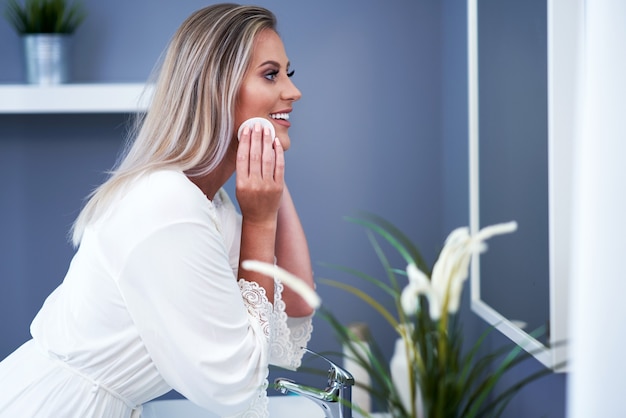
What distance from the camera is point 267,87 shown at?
1335 millimetres

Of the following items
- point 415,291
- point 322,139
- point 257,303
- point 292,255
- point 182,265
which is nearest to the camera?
point 415,291

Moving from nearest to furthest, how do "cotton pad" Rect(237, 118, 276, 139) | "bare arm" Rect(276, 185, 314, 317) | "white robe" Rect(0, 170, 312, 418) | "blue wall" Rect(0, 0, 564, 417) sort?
"white robe" Rect(0, 170, 312, 418)
"cotton pad" Rect(237, 118, 276, 139)
"bare arm" Rect(276, 185, 314, 317)
"blue wall" Rect(0, 0, 564, 417)

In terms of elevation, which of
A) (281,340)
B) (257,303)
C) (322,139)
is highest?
(322,139)

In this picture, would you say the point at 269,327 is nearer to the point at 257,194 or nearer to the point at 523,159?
the point at 257,194

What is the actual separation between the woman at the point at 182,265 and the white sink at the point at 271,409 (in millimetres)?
116

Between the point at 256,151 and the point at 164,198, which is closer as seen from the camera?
the point at 164,198

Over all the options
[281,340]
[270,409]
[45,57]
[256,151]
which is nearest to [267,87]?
[256,151]

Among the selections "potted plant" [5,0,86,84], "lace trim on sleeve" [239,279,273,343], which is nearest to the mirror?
"lace trim on sleeve" [239,279,273,343]

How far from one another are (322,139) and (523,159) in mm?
738

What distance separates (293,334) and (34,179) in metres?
0.85

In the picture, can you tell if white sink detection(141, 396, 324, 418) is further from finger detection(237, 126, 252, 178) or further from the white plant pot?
the white plant pot

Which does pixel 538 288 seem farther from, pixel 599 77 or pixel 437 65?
pixel 437 65

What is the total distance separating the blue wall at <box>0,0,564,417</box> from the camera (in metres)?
1.94

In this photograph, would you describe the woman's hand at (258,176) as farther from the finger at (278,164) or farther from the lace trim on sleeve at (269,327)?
the lace trim on sleeve at (269,327)
